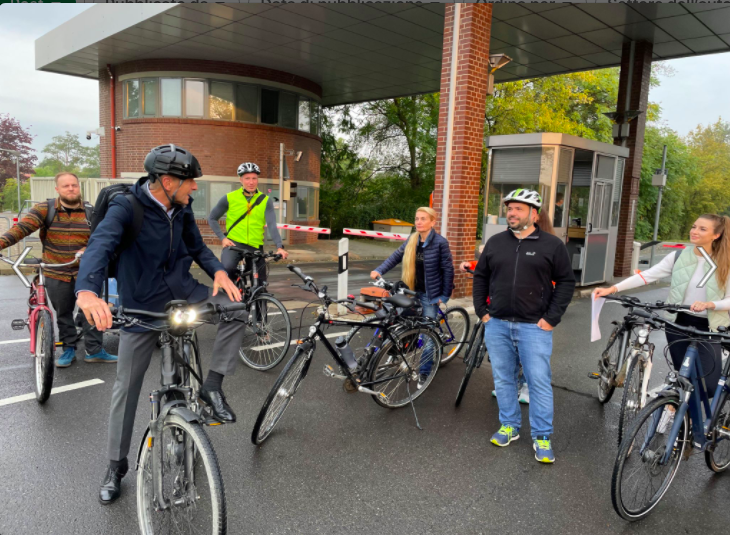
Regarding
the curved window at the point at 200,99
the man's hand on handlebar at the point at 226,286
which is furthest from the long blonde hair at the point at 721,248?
the curved window at the point at 200,99

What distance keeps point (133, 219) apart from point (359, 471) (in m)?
2.18

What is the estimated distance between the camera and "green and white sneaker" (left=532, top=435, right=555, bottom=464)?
3.93 meters

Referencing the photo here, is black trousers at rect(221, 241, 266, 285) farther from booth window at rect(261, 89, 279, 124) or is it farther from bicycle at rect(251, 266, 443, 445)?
booth window at rect(261, 89, 279, 124)

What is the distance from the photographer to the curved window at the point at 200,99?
18312mm

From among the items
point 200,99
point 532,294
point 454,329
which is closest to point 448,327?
point 454,329

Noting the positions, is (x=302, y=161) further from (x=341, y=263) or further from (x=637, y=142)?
(x=341, y=263)

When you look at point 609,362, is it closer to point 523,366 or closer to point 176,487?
point 523,366

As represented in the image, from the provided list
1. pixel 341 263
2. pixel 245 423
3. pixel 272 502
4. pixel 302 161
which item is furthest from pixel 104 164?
pixel 272 502

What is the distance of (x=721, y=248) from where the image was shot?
400cm

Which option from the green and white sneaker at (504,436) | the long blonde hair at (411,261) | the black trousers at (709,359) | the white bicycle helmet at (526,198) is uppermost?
the white bicycle helmet at (526,198)

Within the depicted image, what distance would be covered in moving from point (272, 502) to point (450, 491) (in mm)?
1122

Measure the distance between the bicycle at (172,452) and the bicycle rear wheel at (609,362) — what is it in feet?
12.0

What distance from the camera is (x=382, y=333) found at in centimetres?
462

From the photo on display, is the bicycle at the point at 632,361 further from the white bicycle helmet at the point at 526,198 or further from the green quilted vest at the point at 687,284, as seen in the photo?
the white bicycle helmet at the point at 526,198
